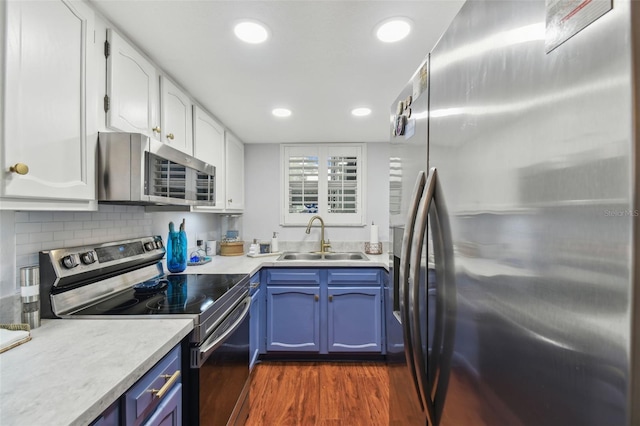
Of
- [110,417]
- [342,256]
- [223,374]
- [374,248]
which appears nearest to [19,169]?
[110,417]

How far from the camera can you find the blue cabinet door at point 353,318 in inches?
99.6

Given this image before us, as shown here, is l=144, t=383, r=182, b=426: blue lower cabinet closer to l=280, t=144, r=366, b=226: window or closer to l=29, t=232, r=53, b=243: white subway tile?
l=29, t=232, r=53, b=243: white subway tile

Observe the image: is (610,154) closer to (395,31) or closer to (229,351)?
(395,31)

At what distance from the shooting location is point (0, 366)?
31.0 inches

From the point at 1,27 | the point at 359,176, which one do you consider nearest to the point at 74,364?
the point at 1,27

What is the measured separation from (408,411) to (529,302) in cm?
73

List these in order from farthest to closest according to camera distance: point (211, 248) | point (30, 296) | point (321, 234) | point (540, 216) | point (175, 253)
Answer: point (321, 234) < point (211, 248) < point (175, 253) < point (30, 296) < point (540, 216)

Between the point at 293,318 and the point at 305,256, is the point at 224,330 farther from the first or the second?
the point at 305,256

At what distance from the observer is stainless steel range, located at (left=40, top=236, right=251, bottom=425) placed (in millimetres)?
1161

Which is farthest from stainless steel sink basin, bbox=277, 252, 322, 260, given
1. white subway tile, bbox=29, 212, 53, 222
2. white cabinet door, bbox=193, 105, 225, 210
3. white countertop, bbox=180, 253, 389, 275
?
white subway tile, bbox=29, 212, 53, 222

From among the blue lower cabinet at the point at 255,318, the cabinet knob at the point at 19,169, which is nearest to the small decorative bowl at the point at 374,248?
the blue lower cabinet at the point at 255,318

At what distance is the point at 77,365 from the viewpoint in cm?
80

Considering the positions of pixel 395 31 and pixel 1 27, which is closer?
pixel 1 27

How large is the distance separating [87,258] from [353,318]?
6.52ft
